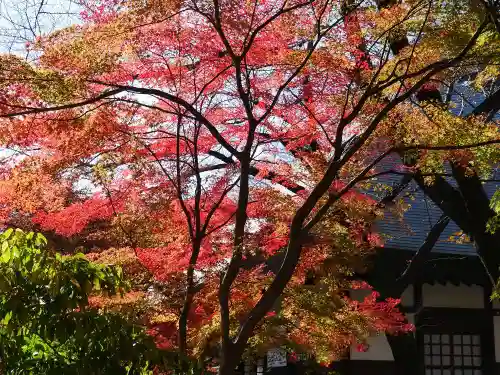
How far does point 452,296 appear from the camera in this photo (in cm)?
1285

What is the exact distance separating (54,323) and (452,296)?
1056 centimetres

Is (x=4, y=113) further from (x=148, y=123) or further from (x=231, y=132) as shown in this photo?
(x=231, y=132)

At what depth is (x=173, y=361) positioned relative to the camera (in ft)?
12.3

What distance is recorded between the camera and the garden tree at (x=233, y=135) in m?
5.90

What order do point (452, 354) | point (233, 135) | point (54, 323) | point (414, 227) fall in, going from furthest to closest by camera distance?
1. point (414, 227)
2. point (452, 354)
3. point (233, 135)
4. point (54, 323)

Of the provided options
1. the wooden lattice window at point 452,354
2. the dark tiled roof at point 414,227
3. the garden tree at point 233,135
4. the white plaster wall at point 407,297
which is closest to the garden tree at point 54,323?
the garden tree at point 233,135

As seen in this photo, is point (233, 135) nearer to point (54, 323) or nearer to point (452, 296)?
point (54, 323)

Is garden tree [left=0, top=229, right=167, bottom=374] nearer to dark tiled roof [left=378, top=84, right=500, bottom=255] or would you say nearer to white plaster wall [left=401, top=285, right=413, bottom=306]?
dark tiled roof [left=378, top=84, right=500, bottom=255]

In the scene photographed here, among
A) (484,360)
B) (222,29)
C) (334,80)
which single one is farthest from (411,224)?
(222,29)

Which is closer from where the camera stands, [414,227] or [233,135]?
[233,135]

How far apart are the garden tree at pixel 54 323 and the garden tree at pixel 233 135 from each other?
85.3 inches

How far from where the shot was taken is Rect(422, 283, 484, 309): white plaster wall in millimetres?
12672

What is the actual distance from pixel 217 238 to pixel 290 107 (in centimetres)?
172

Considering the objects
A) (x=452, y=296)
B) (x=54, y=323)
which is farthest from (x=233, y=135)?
(x=452, y=296)
